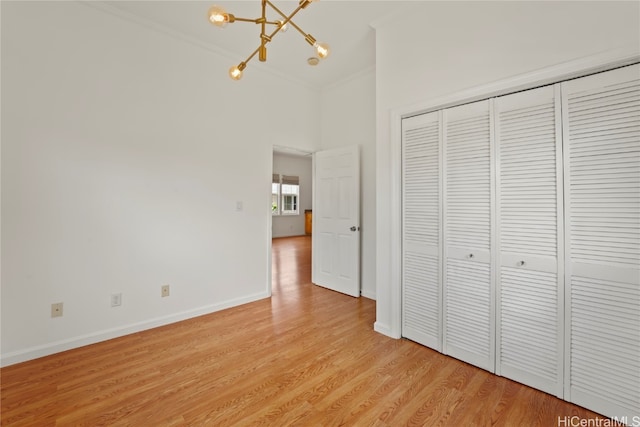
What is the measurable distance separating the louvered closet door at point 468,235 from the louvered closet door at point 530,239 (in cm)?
8

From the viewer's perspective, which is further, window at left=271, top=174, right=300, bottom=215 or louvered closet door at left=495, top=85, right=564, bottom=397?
window at left=271, top=174, right=300, bottom=215

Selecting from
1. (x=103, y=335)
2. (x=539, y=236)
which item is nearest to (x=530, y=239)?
(x=539, y=236)

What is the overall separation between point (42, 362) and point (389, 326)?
2900 mm

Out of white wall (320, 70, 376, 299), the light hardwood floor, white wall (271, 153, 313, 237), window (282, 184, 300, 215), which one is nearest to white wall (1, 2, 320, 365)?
the light hardwood floor

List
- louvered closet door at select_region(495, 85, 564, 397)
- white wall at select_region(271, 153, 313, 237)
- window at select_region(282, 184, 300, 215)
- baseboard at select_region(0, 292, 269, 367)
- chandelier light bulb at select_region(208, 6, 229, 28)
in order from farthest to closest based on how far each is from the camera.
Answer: window at select_region(282, 184, 300, 215) < white wall at select_region(271, 153, 313, 237) < baseboard at select_region(0, 292, 269, 367) < louvered closet door at select_region(495, 85, 564, 397) < chandelier light bulb at select_region(208, 6, 229, 28)

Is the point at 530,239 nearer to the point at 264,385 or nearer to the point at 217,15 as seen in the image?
the point at 264,385

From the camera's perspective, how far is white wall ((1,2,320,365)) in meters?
2.15

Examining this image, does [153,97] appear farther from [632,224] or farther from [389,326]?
[632,224]

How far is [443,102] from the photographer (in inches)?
86.4

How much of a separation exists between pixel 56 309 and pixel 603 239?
4005 mm

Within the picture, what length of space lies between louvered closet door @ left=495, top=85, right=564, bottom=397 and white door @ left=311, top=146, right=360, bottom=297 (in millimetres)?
1881

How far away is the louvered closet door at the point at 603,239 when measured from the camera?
152 cm

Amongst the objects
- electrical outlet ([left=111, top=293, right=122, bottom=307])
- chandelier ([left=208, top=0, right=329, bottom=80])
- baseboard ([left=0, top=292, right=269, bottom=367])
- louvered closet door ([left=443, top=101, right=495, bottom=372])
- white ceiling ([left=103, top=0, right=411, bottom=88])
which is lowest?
baseboard ([left=0, top=292, right=269, bottom=367])

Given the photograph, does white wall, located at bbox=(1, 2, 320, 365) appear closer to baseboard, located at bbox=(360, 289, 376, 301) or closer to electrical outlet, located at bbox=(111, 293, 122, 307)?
electrical outlet, located at bbox=(111, 293, 122, 307)
